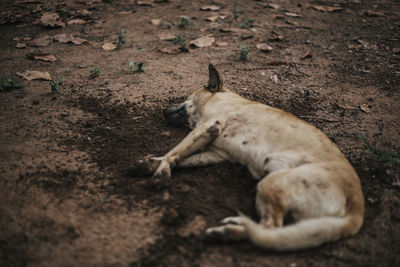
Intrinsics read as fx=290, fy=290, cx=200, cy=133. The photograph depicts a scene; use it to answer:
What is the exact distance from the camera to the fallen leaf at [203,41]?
243 inches

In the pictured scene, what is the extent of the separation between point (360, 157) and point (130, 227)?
112 inches

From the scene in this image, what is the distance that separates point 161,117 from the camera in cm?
427

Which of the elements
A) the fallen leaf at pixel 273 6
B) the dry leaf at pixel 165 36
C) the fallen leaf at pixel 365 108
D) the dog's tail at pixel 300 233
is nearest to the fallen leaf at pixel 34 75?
the dry leaf at pixel 165 36

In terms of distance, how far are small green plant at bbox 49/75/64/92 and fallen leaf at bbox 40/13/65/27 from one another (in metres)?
2.59

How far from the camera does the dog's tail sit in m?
2.24

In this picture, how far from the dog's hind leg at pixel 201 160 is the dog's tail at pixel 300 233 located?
1062mm

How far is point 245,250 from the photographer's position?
2.39 meters

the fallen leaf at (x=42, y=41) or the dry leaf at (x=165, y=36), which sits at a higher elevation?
the dry leaf at (x=165, y=36)

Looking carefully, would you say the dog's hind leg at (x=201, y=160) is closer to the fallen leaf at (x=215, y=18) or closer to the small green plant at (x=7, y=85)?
the small green plant at (x=7, y=85)

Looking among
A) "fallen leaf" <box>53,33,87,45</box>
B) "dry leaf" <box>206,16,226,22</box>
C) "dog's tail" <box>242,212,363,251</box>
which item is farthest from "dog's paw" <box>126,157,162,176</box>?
"dry leaf" <box>206,16,226,22</box>

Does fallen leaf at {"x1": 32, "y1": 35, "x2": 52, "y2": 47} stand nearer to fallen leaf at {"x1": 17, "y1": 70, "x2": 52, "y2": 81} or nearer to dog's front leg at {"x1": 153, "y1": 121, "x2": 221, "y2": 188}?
fallen leaf at {"x1": 17, "y1": 70, "x2": 52, "y2": 81}

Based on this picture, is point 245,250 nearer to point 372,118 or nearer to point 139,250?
point 139,250

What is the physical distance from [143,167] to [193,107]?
1.27 m

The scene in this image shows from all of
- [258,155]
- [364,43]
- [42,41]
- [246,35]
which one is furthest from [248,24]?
[258,155]
